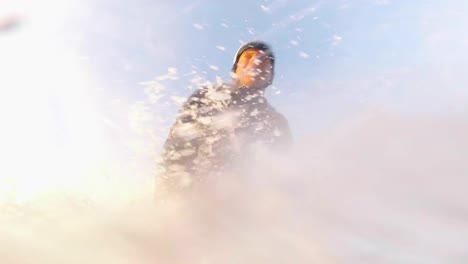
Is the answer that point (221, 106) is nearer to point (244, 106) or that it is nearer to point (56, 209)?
point (244, 106)

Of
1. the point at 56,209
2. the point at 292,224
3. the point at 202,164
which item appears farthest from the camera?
the point at 56,209

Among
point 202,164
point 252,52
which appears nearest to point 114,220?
point 202,164

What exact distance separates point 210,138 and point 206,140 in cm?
4

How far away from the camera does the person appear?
186 inches

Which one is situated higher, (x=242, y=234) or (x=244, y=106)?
(x=244, y=106)

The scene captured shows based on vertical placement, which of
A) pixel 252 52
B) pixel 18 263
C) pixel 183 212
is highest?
pixel 252 52

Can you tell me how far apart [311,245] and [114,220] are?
1.60m

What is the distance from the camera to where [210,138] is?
15.6 feet

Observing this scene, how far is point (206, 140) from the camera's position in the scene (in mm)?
4727

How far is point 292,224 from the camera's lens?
5.13 m

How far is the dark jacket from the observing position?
15.5ft

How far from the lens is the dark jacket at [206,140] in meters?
4.73

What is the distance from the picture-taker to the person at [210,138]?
15.5ft

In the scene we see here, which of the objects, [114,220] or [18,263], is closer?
[18,263]
